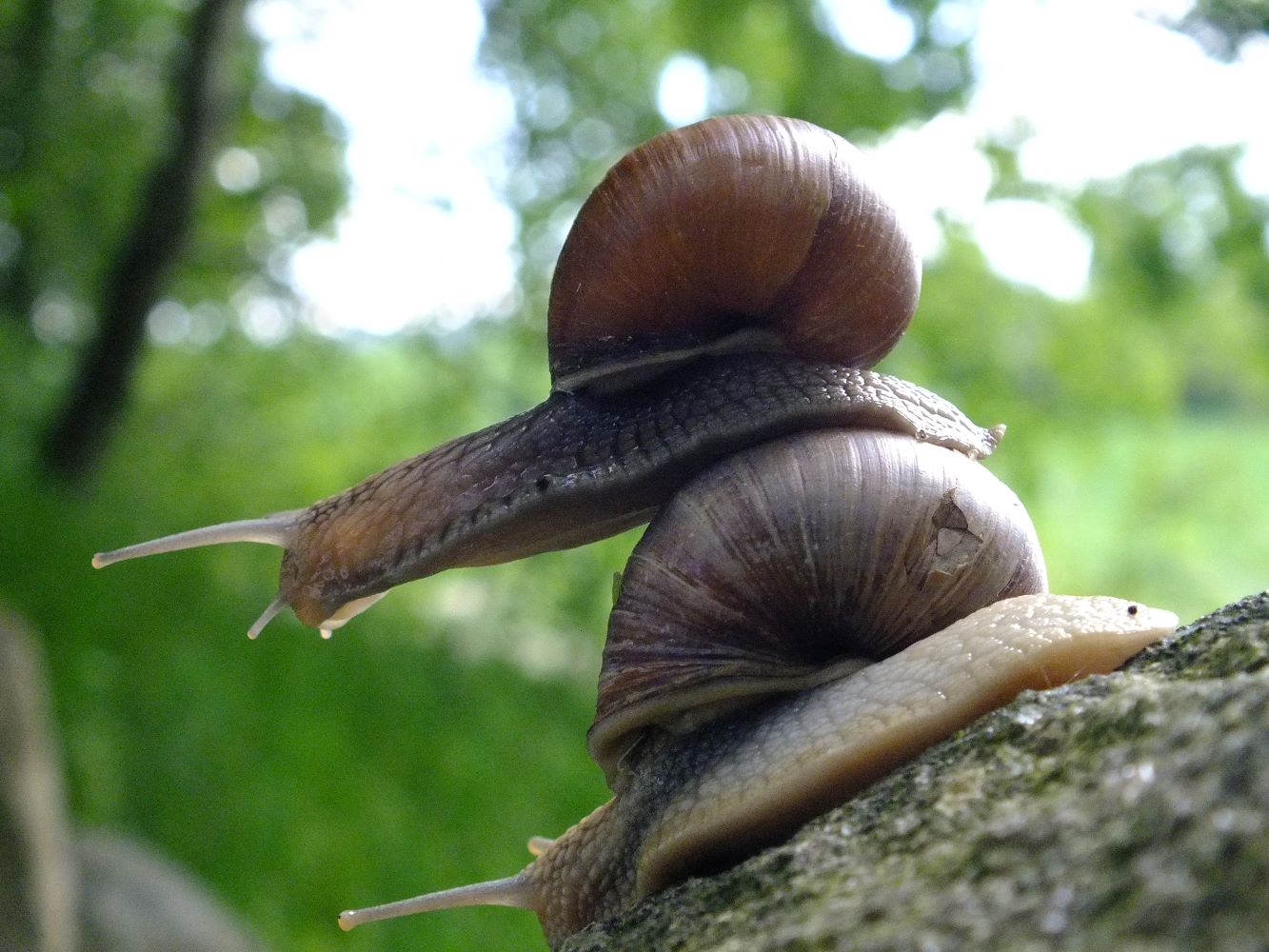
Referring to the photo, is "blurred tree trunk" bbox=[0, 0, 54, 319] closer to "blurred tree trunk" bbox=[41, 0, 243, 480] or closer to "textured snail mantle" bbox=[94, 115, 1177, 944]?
"blurred tree trunk" bbox=[41, 0, 243, 480]

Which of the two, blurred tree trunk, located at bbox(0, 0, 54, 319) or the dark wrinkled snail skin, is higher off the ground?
blurred tree trunk, located at bbox(0, 0, 54, 319)

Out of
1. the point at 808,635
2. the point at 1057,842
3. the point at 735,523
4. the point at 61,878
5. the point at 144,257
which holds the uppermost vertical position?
the point at 144,257

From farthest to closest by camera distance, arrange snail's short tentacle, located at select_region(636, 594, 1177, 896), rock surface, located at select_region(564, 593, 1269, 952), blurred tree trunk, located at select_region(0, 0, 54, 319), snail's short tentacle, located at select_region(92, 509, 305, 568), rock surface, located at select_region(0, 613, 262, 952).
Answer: blurred tree trunk, located at select_region(0, 0, 54, 319) → rock surface, located at select_region(0, 613, 262, 952) → snail's short tentacle, located at select_region(92, 509, 305, 568) → snail's short tentacle, located at select_region(636, 594, 1177, 896) → rock surface, located at select_region(564, 593, 1269, 952)

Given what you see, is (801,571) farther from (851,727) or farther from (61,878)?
(61,878)

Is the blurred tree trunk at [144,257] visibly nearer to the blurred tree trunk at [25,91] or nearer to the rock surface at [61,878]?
the blurred tree trunk at [25,91]

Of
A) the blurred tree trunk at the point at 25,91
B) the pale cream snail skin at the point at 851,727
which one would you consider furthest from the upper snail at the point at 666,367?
the blurred tree trunk at the point at 25,91

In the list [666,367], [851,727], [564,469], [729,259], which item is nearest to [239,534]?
[564,469]

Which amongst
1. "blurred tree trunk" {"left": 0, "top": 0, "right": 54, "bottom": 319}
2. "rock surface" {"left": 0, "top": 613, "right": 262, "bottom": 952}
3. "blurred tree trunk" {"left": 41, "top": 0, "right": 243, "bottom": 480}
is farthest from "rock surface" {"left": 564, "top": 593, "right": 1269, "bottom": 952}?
"blurred tree trunk" {"left": 0, "top": 0, "right": 54, "bottom": 319}
